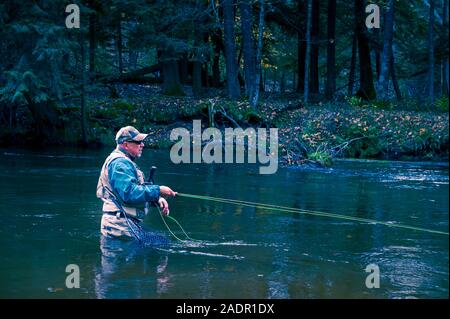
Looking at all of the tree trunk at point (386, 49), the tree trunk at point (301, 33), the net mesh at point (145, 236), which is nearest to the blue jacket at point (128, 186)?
the net mesh at point (145, 236)

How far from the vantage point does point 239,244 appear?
958 centimetres

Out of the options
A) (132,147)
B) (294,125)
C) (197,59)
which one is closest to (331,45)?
(197,59)

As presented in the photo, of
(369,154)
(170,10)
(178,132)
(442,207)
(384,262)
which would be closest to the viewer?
(384,262)

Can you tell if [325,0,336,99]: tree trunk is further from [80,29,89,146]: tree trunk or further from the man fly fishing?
the man fly fishing

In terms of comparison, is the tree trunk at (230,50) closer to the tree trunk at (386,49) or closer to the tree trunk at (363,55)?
the tree trunk at (363,55)

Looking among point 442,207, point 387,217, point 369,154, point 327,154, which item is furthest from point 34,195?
point 369,154

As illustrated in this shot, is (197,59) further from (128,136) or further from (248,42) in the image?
(128,136)

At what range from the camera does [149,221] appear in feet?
37.3

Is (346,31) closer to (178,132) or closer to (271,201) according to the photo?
(178,132)

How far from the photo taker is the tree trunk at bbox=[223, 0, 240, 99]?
29145 millimetres

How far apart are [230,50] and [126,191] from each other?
73.9 feet

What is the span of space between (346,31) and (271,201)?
82.0ft

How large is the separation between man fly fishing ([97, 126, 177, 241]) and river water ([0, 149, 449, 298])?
0.93 ft

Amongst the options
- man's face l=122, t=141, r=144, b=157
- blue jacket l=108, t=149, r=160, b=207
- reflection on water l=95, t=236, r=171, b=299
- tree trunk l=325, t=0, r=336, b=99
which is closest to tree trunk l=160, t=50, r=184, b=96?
tree trunk l=325, t=0, r=336, b=99
